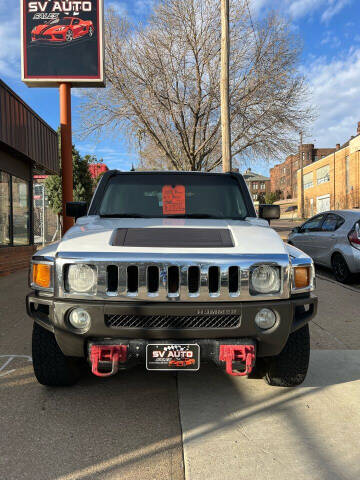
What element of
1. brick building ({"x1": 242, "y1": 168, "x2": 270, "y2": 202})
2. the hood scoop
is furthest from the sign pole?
brick building ({"x1": 242, "y1": 168, "x2": 270, "y2": 202})

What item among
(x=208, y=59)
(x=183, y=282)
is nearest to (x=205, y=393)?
(x=183, y=282)

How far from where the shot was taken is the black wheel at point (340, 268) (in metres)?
7.89

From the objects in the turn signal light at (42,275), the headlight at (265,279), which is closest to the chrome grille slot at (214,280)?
the headlight at (265,279)

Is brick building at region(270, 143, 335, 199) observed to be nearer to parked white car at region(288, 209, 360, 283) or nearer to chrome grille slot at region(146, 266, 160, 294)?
parked white car at region(288, 209, 360, 283)

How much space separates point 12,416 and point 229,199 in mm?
2578

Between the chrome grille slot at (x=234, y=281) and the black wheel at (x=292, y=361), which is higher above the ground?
the chrome grille slot at (x=234, y=281)

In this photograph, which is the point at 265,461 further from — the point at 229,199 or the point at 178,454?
the point at 229,199

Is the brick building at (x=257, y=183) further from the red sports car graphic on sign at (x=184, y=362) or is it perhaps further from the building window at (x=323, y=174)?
the red sports car graphic on sign at (x=184, y=362)

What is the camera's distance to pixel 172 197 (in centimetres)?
397

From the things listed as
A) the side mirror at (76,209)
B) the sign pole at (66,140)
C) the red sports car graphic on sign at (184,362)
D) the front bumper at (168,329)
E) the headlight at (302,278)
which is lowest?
the red sports car graphic on sign at (184,362)

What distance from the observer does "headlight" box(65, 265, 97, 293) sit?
267 cm

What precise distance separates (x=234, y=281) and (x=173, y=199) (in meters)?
1.48

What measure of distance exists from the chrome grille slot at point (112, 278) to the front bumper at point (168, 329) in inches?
4.1

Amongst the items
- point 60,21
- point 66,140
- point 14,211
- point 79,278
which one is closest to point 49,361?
point 79,278
